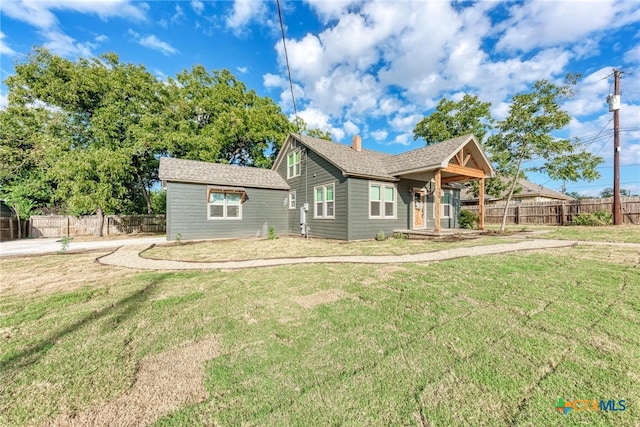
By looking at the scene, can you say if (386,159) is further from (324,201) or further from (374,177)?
(324,201)

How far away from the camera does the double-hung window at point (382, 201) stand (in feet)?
39.6

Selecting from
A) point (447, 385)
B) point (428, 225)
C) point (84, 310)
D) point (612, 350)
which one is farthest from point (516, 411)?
point (428, 225)

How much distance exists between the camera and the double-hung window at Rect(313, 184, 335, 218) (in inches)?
484

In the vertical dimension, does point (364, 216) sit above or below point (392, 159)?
below

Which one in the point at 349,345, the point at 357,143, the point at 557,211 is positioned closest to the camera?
the point at 349,345

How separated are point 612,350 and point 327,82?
13.2 m

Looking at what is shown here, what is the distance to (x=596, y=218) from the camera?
1609 centimetres

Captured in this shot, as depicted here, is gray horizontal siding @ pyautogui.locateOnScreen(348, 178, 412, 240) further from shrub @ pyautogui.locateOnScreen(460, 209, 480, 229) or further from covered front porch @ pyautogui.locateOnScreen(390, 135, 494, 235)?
shrub @ pyautogui.locateOnScreen(460, 209, 480, 229)

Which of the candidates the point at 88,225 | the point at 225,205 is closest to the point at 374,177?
the point at 225,205

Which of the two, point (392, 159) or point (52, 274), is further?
point (392, 159)

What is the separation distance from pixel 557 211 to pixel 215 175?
80.7ft

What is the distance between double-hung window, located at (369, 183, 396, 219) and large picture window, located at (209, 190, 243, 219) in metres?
7.05

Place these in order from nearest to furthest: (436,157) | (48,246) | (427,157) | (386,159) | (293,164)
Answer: (48,246) < (436,157) < (427,157) < (386,159) < (293,164)

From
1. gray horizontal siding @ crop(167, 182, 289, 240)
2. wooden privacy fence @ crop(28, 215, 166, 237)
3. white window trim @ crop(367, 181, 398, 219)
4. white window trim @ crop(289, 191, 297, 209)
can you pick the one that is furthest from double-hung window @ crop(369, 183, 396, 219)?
wooden privacy fence @ crop(28, 215, 166, 237)
